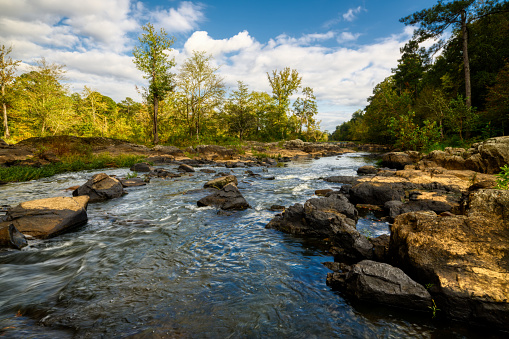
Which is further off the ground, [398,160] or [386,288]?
[398,160]

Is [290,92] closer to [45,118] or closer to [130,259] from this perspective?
[45,118]

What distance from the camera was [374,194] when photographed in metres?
9.15

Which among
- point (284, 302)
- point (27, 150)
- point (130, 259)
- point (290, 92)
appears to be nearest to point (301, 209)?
point (284, 302)

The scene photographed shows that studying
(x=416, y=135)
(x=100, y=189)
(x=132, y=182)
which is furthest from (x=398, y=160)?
(x=100, y=189)

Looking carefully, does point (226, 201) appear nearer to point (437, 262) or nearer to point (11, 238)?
point (11, 238)

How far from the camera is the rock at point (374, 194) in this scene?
8945mm

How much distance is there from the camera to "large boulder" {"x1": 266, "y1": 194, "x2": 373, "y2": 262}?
5.04 meters

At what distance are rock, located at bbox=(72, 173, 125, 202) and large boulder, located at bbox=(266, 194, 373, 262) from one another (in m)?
7.93

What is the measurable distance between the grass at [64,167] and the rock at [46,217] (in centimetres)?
1065

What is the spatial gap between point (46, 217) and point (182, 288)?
17.1ft

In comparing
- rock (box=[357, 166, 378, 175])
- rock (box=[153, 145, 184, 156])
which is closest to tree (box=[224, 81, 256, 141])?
rock (box=[153, 145, 184, 156])

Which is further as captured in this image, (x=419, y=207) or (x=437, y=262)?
(x=419, y=207)

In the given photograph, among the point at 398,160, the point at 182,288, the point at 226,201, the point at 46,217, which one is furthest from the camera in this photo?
the point at 398,160

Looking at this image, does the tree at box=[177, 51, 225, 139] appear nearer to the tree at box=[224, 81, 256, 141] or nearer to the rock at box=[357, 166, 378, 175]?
the tree at box=[224, 81, 256, 141]
